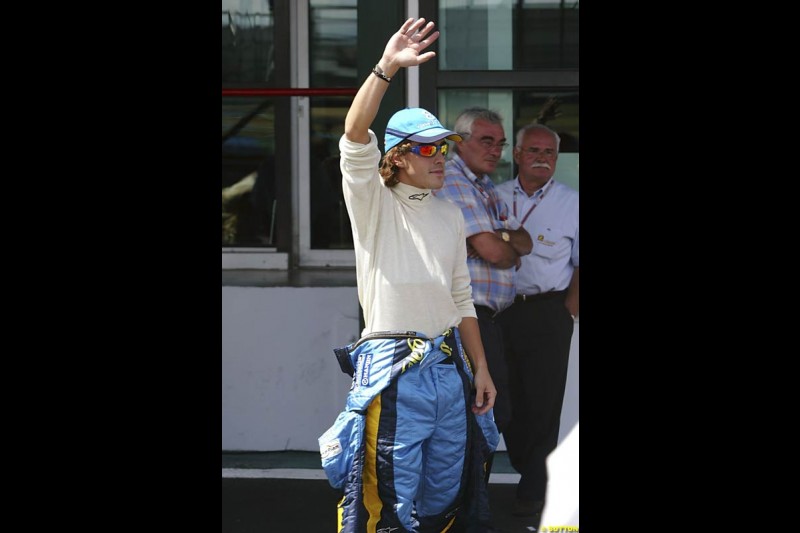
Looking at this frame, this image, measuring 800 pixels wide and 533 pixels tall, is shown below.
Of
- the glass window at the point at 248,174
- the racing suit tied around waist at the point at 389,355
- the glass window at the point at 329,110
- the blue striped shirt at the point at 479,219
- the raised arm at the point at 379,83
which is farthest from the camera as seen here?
the glass window at the point at 248,174

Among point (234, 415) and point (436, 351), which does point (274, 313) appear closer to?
point (234, 415)

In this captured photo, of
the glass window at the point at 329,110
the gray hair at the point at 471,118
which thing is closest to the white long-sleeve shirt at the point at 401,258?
the gray hair at the point at 471,118

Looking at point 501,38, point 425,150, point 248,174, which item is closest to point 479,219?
point 425,150

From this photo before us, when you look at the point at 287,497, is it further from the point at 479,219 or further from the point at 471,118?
the point at 471,118

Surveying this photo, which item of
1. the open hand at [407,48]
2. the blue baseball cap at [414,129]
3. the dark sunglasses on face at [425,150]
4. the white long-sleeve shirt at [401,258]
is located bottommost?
the white long-sleeve shirt at [401,258]

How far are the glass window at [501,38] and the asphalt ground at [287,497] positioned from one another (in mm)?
→ 2100

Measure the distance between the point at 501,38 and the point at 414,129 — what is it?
1.39 meters

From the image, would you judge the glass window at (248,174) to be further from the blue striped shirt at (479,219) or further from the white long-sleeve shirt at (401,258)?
the white long-sleeve shirt at (401,258)

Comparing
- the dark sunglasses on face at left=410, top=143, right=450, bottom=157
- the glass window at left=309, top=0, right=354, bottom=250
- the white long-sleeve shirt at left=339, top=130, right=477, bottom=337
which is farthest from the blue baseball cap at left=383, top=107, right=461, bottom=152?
the glass window at left=309, top=0, right=354, bottom=250

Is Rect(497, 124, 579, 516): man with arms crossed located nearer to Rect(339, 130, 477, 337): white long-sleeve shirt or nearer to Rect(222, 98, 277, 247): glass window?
Rect(339, 130, 477, 337): white long-sleeve shirt

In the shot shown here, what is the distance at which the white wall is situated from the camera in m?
5.57

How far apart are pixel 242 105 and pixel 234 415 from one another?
1.94m

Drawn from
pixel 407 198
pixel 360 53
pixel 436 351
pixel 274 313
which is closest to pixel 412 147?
pixel 407 198

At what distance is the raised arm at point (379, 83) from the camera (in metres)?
3.39
